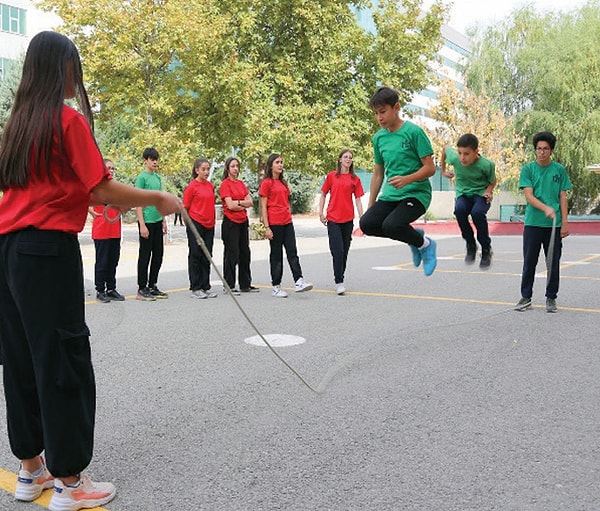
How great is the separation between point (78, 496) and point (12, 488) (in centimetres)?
42

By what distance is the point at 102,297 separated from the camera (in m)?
9.23

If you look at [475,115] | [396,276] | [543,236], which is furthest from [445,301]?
[475,115]

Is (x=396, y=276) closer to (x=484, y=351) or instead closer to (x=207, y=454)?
(x=484, y=351)

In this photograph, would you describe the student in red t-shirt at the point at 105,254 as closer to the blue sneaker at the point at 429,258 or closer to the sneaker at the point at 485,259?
the blue sneaker at the point at 429,258

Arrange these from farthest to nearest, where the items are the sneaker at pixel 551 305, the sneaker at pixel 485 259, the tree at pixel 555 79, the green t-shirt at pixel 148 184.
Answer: the tree at pixel 555 79 → the green t-shirt at pixel 148 184 → the sneaker at pixel 485 259 → the sneaker at pixel 551 305

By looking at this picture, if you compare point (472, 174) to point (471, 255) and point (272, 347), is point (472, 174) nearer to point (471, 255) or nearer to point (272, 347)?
point (471, 255)

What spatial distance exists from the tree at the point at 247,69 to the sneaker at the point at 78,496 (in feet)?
58.4

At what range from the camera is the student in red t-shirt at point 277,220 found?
973 centimetres

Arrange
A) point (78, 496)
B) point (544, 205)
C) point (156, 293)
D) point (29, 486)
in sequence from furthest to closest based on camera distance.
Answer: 1. point (156, 293)
2. point (544, 205)
3. point (29, 486)
4. point (78, 496)

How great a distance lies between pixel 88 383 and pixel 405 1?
25.5 meters

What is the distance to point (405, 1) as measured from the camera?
1024 inches

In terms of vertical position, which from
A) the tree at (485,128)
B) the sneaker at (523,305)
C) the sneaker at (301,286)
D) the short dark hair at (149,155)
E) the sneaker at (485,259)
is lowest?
the sneaker at (301,286)

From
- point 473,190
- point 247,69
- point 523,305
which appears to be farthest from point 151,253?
point 247,69

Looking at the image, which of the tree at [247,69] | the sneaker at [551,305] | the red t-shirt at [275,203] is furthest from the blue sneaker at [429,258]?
the tree at [247,69]
